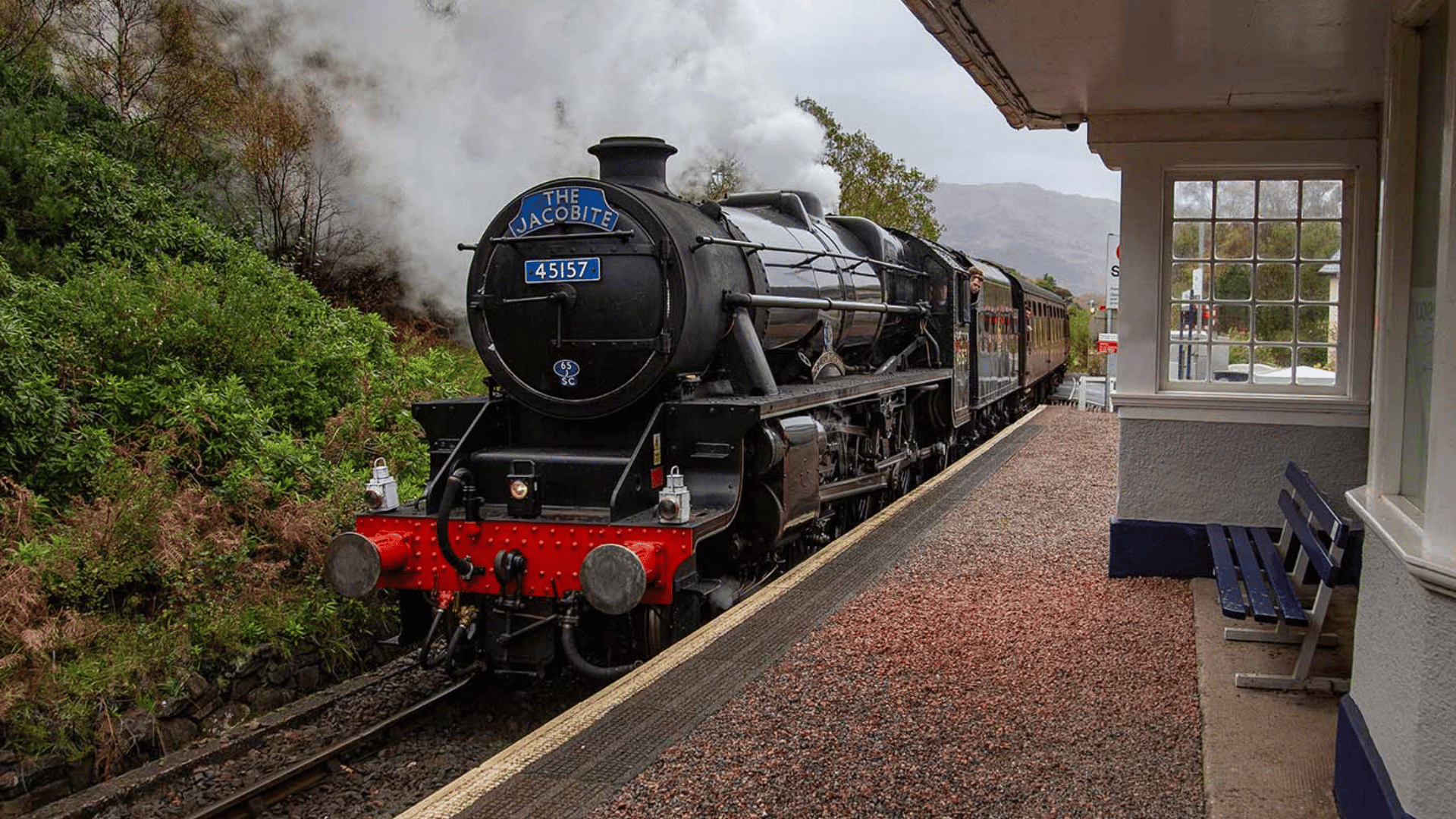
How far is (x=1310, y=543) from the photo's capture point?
15.0ft

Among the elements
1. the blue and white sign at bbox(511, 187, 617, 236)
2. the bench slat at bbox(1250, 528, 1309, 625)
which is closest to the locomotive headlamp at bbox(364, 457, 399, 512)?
the blue and white sign at bbox(511, 187, 617, 236)

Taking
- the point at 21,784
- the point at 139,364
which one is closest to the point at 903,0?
the point at 21,784

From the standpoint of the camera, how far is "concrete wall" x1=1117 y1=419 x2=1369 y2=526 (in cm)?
618

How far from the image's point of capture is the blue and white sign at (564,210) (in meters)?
6.11

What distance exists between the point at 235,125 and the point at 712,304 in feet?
36.0

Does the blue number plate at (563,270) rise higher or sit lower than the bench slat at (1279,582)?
higher

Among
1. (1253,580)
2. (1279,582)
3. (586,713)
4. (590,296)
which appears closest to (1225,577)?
(1253,580)

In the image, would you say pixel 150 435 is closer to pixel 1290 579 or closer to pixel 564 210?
pixel 564 210

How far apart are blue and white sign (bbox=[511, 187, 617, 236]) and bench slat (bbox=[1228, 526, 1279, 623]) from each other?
3.75 meters

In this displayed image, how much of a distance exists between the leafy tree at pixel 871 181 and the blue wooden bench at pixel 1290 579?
2284 cm

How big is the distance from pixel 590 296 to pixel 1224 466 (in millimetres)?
3908

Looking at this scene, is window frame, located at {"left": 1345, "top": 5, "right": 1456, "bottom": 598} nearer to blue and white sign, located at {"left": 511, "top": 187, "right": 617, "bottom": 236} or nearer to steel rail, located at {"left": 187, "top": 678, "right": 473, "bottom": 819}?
blue and white sign, located at {"left": 511, "top": 187, "right": 617, "bottom": 236}

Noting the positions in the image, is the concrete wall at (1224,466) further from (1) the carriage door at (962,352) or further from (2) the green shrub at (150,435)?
(2) the green shrub at (150,435)

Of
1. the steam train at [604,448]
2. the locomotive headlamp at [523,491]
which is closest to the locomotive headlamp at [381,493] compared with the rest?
the steam train at [604,448]
